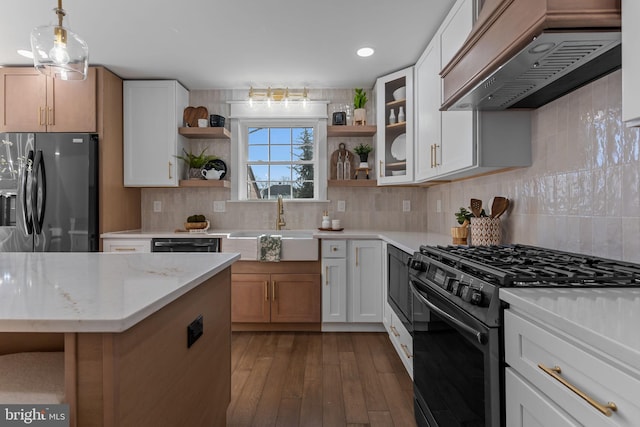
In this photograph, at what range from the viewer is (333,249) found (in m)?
3.39

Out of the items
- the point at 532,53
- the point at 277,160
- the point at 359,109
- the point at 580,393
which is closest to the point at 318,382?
the point at 580,393

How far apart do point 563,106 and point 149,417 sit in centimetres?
209

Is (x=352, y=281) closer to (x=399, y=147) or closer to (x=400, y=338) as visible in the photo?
(x=400, y=338)

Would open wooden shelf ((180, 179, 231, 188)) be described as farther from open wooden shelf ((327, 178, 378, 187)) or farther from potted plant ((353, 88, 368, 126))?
potted plant ((353, 88, 368, 126))

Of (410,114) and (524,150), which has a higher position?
(410,114)

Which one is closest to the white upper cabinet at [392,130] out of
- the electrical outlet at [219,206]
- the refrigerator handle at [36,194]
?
the electrical outlet at [219,206]

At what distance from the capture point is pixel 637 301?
0.91 meters

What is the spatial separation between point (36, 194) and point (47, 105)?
817mm

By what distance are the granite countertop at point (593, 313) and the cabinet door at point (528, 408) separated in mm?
Result: 182

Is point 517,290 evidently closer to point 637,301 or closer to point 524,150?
point 637,301

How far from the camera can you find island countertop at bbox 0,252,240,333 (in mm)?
795

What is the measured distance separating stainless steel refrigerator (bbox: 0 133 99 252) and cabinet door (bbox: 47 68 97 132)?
123mm

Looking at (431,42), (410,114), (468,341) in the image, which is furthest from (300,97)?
(468,341)

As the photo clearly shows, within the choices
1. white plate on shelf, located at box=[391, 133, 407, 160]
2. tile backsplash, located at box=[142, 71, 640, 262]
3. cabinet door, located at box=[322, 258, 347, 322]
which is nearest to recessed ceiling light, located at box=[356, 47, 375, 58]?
white plate on shelf, located at box=[391, 133, 407, 160]
